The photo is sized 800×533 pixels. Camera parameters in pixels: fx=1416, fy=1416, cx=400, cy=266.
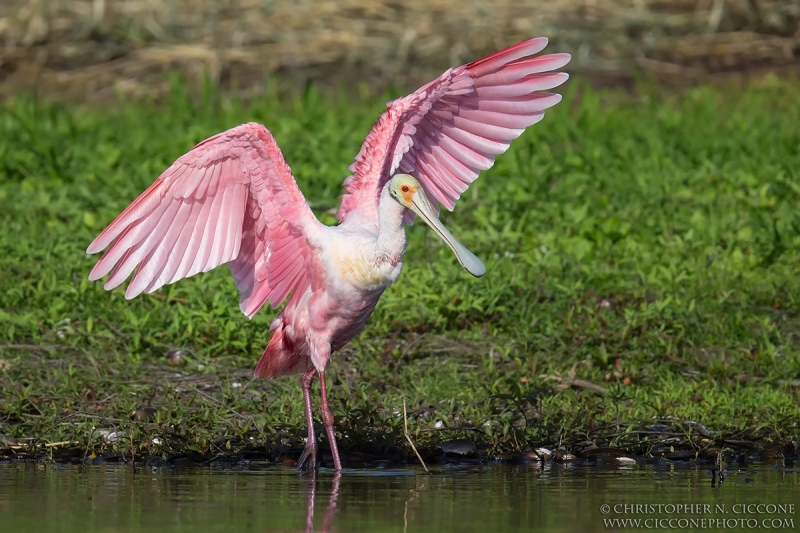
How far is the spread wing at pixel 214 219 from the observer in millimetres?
6027

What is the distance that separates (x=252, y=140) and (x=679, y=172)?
4.16 meters

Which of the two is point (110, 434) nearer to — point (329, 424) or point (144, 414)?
point (144, 414)

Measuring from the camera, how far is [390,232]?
19.6ft

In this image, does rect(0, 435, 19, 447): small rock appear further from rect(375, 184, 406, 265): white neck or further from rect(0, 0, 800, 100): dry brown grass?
rect(0, 0, 800, 100): dry brown grass

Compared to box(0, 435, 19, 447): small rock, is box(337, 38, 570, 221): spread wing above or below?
above

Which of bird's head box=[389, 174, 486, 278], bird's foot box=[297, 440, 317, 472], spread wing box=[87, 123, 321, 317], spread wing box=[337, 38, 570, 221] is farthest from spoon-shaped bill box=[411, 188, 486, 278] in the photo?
bird's foot box=[297, 440, 317, 472]

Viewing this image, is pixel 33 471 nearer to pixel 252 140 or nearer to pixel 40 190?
pixel 252 140

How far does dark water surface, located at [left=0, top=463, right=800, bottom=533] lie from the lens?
4598 millimetres

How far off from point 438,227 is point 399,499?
155cm

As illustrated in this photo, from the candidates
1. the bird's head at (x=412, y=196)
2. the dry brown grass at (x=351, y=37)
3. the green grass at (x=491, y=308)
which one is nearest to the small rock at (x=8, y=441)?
the green grass at (x=491, y=308)

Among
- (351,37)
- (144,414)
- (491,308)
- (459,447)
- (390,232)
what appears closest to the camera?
(390,232)

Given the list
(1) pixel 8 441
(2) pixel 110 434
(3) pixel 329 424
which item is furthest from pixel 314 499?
(1) pixel 8 441

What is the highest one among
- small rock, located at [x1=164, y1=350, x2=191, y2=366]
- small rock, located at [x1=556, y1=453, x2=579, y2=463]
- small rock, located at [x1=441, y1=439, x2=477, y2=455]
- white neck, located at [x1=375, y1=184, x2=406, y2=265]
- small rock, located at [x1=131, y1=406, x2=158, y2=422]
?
white neck, located at [x1=375, y1=184, x2=406, y2=265]

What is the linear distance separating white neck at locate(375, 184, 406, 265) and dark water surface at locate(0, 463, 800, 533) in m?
0.90
